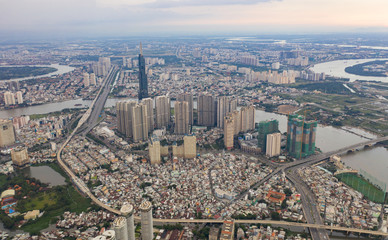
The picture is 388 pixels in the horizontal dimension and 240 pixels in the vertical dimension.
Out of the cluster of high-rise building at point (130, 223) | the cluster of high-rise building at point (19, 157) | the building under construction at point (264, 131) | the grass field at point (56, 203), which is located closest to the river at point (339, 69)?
the building under construction at point (264, 131)

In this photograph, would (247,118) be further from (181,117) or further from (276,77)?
(276,77)

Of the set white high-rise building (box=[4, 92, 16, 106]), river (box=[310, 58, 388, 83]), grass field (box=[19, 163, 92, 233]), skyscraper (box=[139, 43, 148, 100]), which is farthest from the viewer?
river (box=[310, 58, 388, 83])

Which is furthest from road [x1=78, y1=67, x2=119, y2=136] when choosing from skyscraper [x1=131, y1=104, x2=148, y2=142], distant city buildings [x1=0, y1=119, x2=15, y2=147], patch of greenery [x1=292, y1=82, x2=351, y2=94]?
patch of greenery [x1=292, y1=82, x2=351, y2=94]

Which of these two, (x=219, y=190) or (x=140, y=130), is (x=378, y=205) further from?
(x=140, y=130)

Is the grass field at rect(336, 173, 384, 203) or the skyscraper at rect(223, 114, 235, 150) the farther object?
the skyscraper at rect(223, 114, 235, 150)

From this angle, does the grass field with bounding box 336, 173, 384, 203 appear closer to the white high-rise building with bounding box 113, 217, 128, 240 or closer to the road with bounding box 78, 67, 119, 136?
the white high-rise building with bounding box 113, 217, 128, 240

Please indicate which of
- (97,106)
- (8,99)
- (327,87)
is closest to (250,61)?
(327,87)

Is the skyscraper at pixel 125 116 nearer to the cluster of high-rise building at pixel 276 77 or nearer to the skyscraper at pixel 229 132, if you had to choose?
the skyscraper at pixel 229 132
